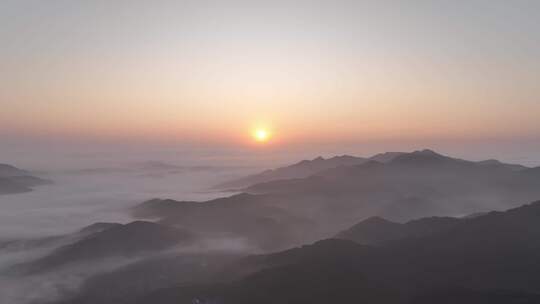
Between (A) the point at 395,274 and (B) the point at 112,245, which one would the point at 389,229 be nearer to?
(A) the point at 395,274

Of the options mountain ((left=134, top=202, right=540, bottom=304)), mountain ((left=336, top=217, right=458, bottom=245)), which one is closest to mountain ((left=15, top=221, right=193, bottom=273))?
mountain ((left=134, top=202, right=540, bottom=304))

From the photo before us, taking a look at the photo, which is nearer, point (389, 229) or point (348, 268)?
point (348, 268)

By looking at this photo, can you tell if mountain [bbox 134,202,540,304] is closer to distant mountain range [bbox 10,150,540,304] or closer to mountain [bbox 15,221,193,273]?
distant mountain range [bbox 10,150,540,304]

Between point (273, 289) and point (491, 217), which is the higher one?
point (491, 217)

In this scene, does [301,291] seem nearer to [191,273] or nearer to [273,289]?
[273,289]

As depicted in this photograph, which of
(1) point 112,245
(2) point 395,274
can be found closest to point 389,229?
(2) point 395,274

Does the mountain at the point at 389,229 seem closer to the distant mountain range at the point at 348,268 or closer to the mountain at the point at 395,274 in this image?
the distant mountain range at the point at 348,268

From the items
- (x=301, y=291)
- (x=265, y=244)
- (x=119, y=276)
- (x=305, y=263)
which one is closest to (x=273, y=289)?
(x=301, y=291)
